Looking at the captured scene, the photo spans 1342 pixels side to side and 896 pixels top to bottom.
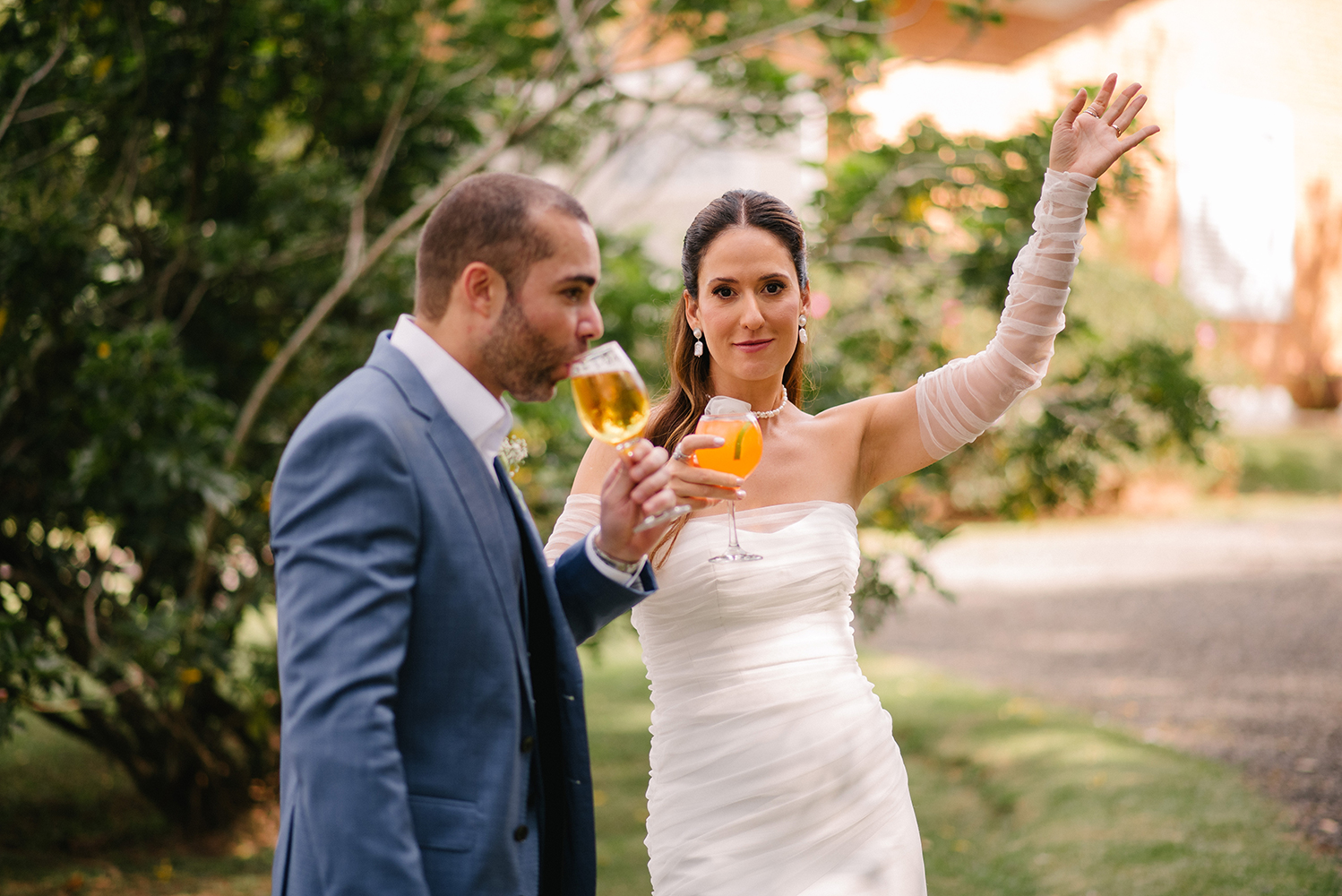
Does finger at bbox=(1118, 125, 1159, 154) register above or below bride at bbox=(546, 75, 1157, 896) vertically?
above

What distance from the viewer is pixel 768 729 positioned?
2.71m

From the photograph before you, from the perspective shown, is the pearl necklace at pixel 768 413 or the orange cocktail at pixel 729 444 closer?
the orange cocktail at pixel 729 444

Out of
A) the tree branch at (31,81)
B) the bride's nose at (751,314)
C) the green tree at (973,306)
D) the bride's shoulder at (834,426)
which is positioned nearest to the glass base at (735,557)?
the bride's shoulder at (834,426)

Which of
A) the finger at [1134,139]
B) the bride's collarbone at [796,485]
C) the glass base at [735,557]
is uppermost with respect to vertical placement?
the finger at [1134,139]

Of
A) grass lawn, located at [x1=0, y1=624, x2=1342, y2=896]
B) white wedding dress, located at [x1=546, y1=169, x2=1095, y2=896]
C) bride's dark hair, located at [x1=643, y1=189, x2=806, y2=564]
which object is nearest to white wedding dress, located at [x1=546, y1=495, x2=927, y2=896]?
white wedding dress, located at [x1=546, y1=169, x2=1095, y2=896]

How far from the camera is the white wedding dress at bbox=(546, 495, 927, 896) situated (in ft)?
8.69

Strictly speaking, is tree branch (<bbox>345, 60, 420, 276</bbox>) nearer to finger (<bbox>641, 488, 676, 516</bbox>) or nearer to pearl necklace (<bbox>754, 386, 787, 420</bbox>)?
pearl necklace (<bbox>754, 386, 787, 420</bbox>)

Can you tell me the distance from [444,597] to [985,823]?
533cm

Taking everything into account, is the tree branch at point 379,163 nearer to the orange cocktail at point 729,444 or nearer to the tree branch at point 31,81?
the tree branch at point 31,81

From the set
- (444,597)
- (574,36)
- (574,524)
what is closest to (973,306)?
(574,36)

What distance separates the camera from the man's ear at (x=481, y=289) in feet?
5.96

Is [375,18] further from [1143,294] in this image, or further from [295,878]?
[1143,294]

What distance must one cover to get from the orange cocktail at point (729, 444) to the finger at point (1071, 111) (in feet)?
3.26

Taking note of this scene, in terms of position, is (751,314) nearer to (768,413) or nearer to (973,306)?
(768,413)
